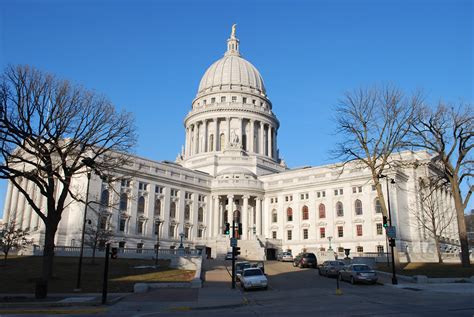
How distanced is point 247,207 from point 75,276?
50.8 meters

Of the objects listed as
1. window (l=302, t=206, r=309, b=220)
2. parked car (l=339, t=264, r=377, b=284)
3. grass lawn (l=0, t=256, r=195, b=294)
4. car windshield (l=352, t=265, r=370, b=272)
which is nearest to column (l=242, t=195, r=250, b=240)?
window (l=302, t=206, r=309, b=220)

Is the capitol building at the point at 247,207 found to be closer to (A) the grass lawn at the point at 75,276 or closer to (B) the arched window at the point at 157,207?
(B) the arched window at the point at 157,207

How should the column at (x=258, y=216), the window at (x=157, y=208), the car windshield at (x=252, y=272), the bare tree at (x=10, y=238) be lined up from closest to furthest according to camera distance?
the car windshield at (x=252, y=272)
the bare tree at (x=10, y=238)
the window at (x=157, y=208)
the column at (x=258, y=216)

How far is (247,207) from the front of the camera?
83.6 meters

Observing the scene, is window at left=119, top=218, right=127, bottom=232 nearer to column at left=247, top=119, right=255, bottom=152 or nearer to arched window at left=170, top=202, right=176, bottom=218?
arched window at left=170, top=202, right=176, bottom=218

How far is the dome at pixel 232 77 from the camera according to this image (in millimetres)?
111219

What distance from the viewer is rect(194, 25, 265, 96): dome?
111219 millimetres

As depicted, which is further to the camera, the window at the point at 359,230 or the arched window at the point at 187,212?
the arched window at the point at 187,212

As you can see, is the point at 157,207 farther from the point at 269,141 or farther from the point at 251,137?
the point at 269,141

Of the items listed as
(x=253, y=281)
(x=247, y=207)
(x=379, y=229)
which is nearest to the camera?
(x=253, y=281)

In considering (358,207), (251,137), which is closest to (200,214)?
(251,137)

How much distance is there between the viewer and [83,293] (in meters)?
27.5

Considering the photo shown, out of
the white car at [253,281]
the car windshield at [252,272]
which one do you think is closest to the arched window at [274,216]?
the car windshield at [252,272]

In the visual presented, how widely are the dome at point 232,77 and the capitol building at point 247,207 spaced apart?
15.4 meters
